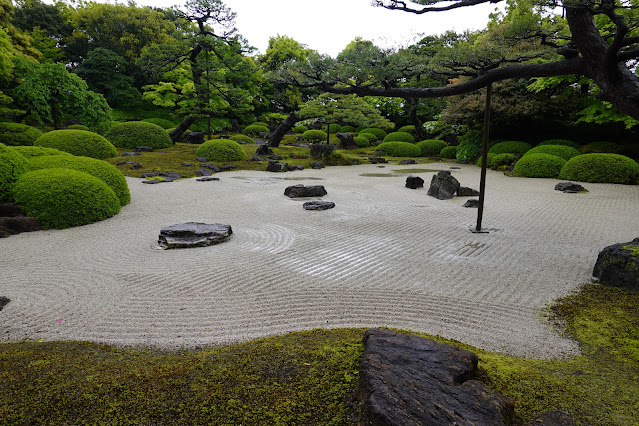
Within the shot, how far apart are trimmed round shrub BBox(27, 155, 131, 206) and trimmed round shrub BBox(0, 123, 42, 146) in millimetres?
9119

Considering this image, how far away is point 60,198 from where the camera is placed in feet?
21.3

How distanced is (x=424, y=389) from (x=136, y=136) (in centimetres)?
2017

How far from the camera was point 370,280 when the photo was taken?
14.0 ft

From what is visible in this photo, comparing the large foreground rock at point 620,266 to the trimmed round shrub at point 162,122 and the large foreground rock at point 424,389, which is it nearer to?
the large foreground rock at point 424,389

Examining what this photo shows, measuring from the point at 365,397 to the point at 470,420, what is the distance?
420 mm

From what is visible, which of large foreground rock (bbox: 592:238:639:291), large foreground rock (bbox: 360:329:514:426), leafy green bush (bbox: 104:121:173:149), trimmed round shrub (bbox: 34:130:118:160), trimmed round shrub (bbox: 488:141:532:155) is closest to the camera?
large foreground rock (bbox: 360:329:514:426)

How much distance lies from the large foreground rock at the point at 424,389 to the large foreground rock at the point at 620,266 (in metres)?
2.99

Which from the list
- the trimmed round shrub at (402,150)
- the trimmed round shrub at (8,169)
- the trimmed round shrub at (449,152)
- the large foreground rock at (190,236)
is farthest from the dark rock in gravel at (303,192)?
the trimmed round shrub at (449,152)

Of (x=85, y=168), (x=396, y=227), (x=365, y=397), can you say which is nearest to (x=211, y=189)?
(x=85, y=168)

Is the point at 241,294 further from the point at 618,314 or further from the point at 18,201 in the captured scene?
the point at 18,201

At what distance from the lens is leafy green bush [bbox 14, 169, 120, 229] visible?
6.36m

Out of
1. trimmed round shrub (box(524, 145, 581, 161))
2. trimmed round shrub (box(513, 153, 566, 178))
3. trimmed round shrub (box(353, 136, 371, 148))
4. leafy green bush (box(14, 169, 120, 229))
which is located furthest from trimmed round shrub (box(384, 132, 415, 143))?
leafy green bush (box(14, 169, 120, 229))

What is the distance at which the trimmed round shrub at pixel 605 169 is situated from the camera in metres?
11.5

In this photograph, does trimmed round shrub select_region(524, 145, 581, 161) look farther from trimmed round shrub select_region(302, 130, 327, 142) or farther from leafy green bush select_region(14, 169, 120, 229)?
trimmed round shrub select_region(302, 130, 327, 142)
